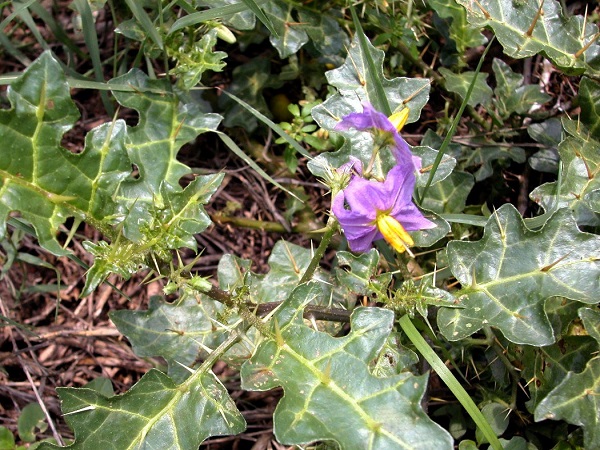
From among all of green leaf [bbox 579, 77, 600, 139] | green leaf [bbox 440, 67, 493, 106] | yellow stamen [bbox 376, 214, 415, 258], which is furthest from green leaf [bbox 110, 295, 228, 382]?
green leaf [bbox 579, 77, 600, 139]

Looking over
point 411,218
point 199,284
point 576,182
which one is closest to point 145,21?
point 199,284

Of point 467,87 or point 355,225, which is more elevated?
point 355,225

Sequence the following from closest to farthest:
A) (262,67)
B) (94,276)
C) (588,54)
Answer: (94,276)
(588,54)
(262,67)

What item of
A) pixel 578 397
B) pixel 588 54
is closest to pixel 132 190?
pixel 578 397

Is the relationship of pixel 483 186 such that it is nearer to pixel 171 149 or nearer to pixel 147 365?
pixel 171 149

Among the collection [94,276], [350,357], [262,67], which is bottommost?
[350,357]

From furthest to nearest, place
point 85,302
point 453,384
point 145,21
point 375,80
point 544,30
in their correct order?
point 85,302 < point 544,30 < point 145,21 < point 375,80 < point 453,384

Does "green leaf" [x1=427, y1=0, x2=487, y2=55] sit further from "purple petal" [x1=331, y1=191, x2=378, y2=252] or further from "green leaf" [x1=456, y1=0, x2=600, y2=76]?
"purple petal" [x1=331, y1=191, x2=378, y2=252]

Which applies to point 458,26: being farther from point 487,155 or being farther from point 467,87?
point 487,155
